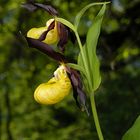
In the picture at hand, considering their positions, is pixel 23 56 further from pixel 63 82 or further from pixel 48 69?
pixel 63 82

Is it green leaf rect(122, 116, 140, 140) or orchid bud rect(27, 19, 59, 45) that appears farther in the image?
orchid bud rect(27, 19, 59, 45)

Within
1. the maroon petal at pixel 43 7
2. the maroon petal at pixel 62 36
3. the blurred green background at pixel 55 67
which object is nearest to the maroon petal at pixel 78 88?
the maroon petal at pixel 62 36

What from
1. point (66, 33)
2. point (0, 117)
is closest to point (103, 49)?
point (0, 117)

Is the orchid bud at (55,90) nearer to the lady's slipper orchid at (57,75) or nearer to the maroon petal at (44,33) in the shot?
the lady's slipper orchid at (57,75)

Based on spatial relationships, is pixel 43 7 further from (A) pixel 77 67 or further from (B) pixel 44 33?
(A) pixel 77 67

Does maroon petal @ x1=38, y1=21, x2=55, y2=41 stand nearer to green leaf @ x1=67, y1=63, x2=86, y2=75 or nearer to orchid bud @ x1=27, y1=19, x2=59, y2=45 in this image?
orchid bud @ x1=27, y1=19, x2=59, y2=45

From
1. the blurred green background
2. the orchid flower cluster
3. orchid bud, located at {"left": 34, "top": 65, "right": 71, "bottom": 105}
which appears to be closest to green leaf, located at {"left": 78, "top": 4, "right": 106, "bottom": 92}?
the orchid flower cluster
